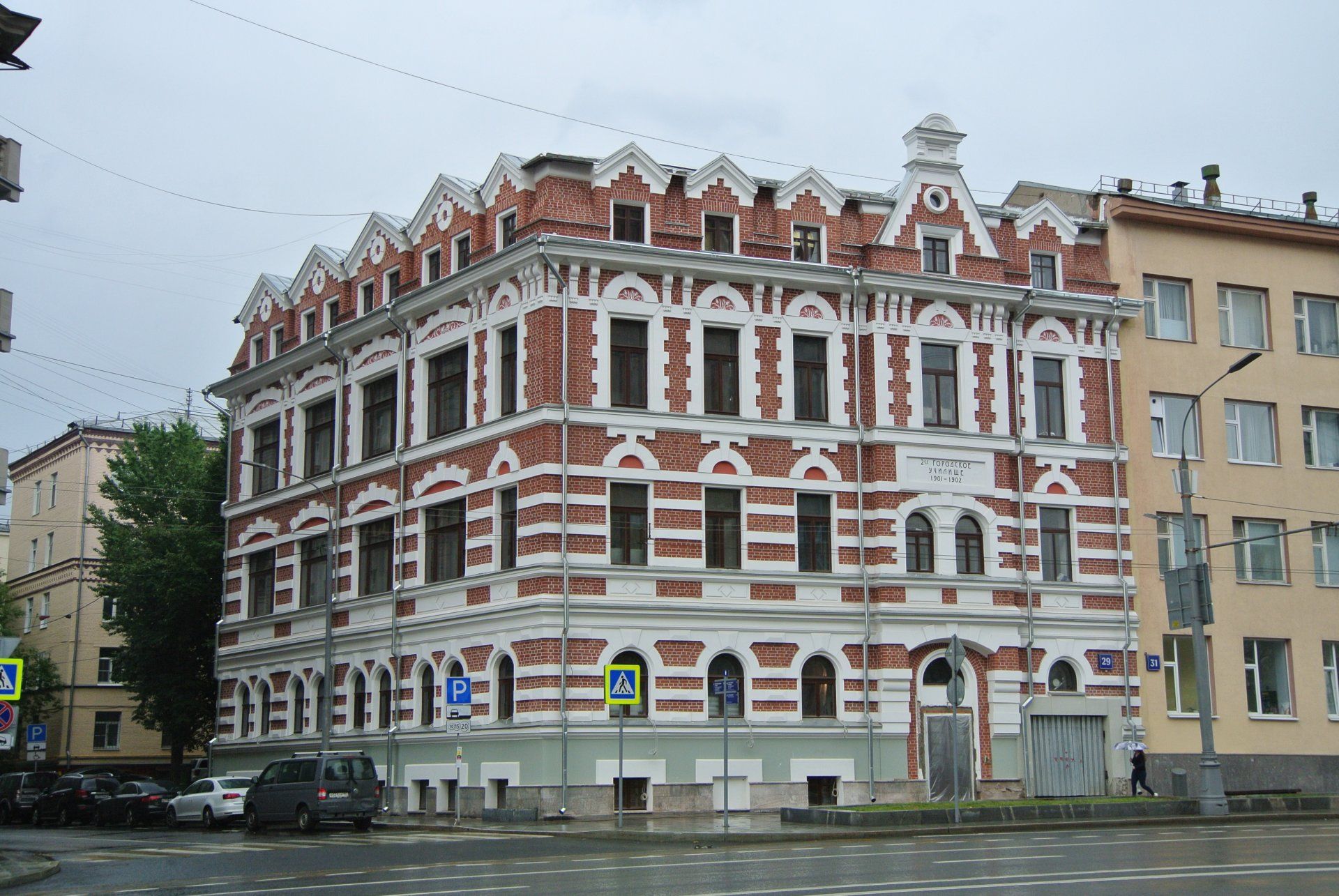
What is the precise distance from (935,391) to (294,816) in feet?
64.4

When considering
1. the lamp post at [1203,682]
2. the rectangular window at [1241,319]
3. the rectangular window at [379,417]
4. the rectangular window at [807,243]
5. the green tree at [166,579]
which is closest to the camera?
the lamp post at [1203,682]

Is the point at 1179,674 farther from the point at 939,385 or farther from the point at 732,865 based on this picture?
Answer: the point at 732,865

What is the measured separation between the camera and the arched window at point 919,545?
40375 millimetres

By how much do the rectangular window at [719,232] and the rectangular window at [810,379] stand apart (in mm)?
3077

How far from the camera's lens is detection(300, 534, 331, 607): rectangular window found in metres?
47.1

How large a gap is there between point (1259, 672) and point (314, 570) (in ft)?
92.5

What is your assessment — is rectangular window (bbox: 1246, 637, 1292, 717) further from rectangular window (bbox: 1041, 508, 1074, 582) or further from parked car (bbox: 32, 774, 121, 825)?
parked car (bbox: 32, 774, 121, 825)

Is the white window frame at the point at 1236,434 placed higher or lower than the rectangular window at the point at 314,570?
higher

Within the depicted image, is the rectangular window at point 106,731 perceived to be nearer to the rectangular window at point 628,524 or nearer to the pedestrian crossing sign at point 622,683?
the rectangular window at point 628,524

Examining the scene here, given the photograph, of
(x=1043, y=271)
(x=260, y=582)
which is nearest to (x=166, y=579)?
(x=260, y=582)

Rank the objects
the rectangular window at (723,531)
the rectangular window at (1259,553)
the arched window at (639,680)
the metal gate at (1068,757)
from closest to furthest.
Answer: the arched window at (639,680), the rectangular window at (723,531), the metal gate at (1068,757), the rectangular window at (1259,553)

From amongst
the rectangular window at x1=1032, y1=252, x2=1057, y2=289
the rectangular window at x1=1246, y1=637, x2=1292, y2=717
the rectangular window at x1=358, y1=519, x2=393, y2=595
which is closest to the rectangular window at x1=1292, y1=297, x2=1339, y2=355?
the rectangular window at x1=1032, y1=252, x2=1057, y2=289

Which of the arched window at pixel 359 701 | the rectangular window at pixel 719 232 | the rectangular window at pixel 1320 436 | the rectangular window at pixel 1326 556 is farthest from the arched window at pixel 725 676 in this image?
the rectangular window at pixel 1320 436

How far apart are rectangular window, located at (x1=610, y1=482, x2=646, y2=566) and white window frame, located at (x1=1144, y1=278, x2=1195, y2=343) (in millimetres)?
16350
